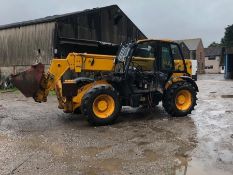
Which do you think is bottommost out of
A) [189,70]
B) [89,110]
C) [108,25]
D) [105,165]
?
[105,165]

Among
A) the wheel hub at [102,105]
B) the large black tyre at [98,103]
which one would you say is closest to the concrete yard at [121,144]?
the large black tyre at [98,103]

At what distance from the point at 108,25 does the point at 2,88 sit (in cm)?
886

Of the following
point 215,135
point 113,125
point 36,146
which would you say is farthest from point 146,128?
point 36,146

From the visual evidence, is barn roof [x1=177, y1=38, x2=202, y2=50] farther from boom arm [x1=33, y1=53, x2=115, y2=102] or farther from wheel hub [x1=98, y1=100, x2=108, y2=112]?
wheel hub [x1=98, y1=100, x2=108, y2=112]

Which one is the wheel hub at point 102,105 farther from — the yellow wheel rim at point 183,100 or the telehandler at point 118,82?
the yellow wheel rim at point 183,100

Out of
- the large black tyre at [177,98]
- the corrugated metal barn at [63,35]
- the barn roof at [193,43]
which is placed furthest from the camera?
the barn roof at [193,43]

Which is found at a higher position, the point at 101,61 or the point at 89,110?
the point at 101,61

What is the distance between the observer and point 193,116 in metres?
12.2

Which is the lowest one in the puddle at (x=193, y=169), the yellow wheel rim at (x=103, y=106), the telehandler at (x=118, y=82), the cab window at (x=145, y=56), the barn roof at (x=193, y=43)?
the puddle at (x=193, y=169)

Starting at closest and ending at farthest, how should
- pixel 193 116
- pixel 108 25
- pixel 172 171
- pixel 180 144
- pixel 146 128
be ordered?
pixel 172 171
pixel 180 144
pixel 146 128
pixel 193 116
pixel 108 25

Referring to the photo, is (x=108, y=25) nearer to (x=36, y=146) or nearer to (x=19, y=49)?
(x=19, y=49)

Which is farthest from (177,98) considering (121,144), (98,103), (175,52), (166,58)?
(121,144)

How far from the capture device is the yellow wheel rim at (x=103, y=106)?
10.7 meters

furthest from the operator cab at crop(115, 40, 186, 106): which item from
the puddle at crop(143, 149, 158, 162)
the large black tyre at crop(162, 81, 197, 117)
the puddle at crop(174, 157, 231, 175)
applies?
the puddle at crop(174, 157, 231, 175)
